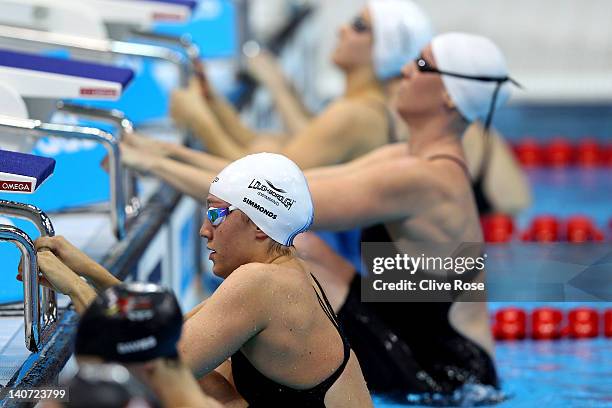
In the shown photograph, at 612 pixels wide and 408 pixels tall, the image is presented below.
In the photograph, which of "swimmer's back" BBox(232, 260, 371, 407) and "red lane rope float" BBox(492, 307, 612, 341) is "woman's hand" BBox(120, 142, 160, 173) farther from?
"red lane rope float" BBox(492, 307, 612, 341)

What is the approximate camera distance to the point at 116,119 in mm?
3836

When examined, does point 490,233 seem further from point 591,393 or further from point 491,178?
point 591,393

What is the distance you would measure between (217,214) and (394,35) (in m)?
2.15

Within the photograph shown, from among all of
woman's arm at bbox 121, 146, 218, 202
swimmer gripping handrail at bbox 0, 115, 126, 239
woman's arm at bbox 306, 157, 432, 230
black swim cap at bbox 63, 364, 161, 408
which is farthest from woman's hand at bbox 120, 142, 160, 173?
black swim cap at bbox 63, 364, 161, 408

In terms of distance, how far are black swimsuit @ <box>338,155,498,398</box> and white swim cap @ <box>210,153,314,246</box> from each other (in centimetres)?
106

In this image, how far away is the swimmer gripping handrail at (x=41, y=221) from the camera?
2.84 metres

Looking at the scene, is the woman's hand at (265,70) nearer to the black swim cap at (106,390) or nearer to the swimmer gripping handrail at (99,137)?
the swimmer gripping handrail at (99,137)

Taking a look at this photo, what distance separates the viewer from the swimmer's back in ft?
8.76

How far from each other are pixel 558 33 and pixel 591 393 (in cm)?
749

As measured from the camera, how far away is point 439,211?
3711 millimetres

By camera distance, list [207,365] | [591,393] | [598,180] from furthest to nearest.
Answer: [598,180] → [591,393] → [207,365]

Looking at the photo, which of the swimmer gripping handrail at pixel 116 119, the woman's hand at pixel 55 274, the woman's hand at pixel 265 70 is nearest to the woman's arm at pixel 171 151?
the swimmer gripping handrail at pixel 116 119

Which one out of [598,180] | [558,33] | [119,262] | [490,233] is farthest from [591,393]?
[558,33]

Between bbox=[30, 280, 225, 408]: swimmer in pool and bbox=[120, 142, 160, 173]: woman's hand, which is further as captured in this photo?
bbox=[120, 142, 160, 173]: woman's hand
